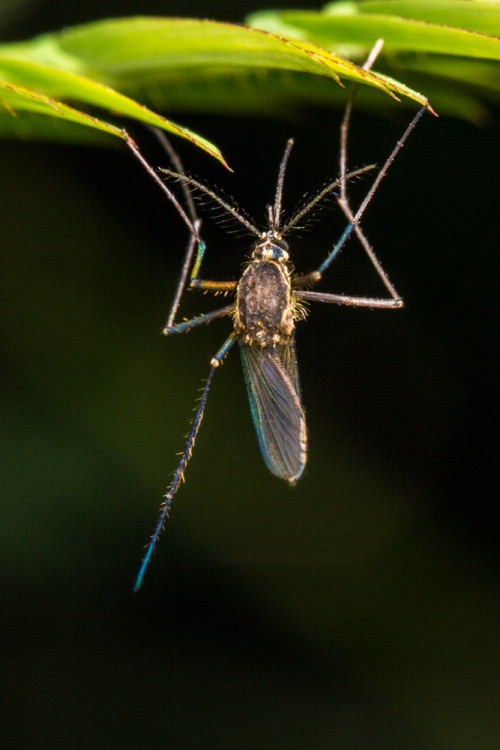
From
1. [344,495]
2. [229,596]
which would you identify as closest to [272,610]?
[229,596]

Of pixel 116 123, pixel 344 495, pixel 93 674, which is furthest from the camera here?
pixel 344 495

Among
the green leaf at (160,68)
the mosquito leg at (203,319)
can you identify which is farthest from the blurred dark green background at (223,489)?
the green leaf at (160,68)

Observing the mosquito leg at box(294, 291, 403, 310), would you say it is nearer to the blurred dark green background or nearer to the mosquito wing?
the mosquito wing

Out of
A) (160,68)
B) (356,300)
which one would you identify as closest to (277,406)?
(356,300)

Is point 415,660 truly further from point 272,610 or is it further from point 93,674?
point 93,674

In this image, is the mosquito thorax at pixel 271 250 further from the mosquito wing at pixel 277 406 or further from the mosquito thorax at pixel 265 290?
the mosquito wing at pixel 277 406

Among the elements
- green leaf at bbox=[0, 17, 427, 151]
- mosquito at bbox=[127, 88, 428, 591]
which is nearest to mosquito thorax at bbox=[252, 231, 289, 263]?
mosquito at bbox=[127, 88, 428, 591]
